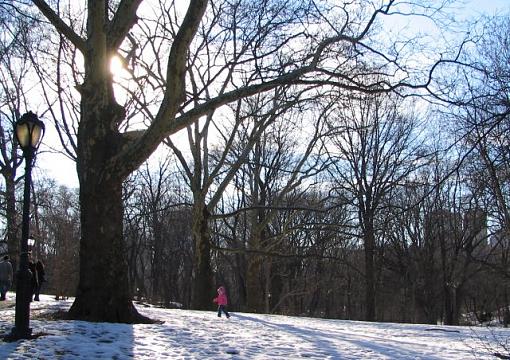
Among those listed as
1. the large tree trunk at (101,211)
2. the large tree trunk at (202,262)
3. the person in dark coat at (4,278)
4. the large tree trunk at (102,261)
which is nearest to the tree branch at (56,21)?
the large tree trunk at (101,211)

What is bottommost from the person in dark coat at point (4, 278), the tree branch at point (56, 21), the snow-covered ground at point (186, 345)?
the snow-covered ground at point (186, 345)

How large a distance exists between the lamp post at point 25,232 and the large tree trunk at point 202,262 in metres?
13.8

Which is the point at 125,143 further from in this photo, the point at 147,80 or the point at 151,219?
the point at 151,219

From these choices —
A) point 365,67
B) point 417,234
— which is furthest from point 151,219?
point 365,67

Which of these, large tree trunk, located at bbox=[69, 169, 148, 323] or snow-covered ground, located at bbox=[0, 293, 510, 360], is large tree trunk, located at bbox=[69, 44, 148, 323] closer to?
large tree trunk, located at bbox=[69, 169, 148, 323]

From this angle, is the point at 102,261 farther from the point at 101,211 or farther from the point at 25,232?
the point at 25,232

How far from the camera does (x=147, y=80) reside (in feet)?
64.7

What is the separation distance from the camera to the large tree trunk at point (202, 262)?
2169 centimetres

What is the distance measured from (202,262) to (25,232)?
46.3ft

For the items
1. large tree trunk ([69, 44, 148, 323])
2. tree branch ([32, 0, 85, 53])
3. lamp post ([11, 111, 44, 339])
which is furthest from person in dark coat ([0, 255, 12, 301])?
lamp post ([11, 111, 44, 339])

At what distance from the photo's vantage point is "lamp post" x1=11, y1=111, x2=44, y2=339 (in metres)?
7.62

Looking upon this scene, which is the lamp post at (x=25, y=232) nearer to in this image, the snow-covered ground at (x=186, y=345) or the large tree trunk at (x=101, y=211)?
the snow-covered ground at (x=186, y=345)

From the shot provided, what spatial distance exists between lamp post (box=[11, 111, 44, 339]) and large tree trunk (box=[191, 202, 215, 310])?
1376 centimetres

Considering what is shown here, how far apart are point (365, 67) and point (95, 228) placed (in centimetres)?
711
